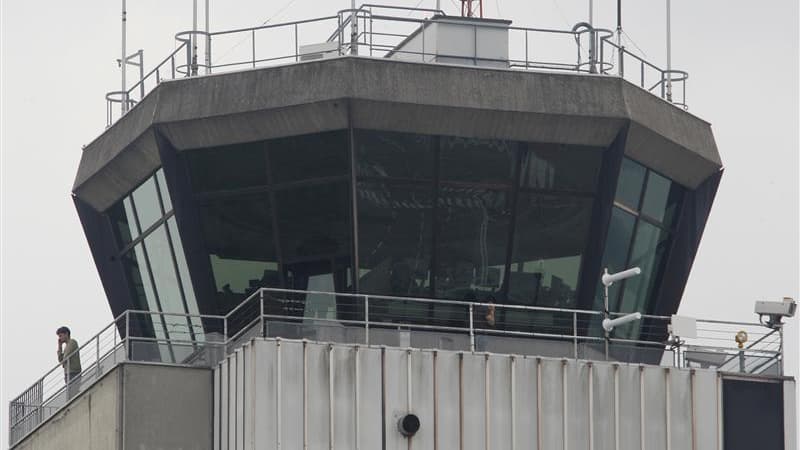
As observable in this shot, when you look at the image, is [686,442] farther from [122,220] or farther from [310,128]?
[122,220]

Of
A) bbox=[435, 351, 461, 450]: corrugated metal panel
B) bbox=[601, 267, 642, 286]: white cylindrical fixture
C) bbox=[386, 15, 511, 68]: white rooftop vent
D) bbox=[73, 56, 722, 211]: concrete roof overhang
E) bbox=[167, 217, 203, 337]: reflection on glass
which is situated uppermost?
bbox=[386, 15, 511, 68]: white rooftop vent

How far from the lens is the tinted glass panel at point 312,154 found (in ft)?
181

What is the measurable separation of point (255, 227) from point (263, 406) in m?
6.03

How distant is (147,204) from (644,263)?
→ 942 cm

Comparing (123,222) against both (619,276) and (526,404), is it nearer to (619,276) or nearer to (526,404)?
(526,404)

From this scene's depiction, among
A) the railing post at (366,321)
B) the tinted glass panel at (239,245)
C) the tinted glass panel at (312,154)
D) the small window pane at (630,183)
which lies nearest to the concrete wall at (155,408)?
the railing post at (366,321)

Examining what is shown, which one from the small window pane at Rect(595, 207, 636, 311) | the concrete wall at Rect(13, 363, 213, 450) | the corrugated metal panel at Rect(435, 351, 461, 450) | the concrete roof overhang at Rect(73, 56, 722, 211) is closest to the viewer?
the corrugated metal panel at Rect(435, 351, 461, 450)

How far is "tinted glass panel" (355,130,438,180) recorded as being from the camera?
55375 millimetres

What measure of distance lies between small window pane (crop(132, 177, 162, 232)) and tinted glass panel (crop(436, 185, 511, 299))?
5.57 m

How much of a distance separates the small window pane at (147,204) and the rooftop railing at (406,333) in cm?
202

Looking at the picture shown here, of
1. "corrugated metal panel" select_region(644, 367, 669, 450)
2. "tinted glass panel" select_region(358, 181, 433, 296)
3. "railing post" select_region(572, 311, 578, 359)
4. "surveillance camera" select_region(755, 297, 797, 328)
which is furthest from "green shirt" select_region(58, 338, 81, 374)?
"surveillance camera" select_region(755, 297, 797, 328)

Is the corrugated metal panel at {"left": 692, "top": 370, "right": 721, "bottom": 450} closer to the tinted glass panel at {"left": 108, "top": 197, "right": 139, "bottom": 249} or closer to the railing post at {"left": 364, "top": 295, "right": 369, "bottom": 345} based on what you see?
the railing post at {"left": 364, "top": 295, "right": 369, "bottom": 345}

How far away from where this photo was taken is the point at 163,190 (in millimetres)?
57250

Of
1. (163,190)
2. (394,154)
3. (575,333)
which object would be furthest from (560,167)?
(163,190)
